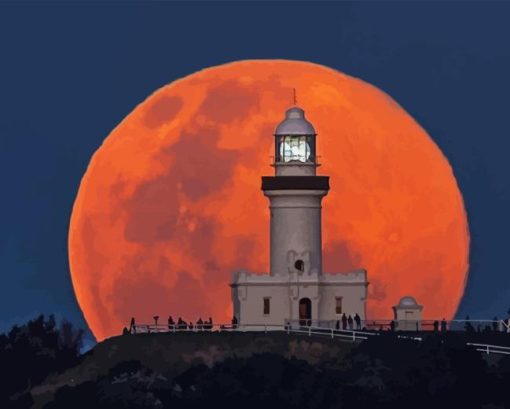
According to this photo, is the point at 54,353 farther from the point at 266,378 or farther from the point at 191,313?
the point at 266,378

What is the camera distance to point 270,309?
7018 inches

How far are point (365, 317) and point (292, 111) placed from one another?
11414 millimetres

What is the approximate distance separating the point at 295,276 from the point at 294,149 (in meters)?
6.87

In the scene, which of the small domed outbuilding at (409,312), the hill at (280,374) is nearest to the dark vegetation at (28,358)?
the hill at (280,374)

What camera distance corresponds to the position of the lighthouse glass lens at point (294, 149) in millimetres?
180000

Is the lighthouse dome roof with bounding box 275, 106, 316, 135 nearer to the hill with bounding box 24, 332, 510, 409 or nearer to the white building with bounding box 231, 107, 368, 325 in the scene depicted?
the white building with bounding box 231, 107, 368, 325

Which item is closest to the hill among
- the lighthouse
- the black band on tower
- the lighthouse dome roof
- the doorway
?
the doorway

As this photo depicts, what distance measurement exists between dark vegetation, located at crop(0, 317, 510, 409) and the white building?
5.61 metres

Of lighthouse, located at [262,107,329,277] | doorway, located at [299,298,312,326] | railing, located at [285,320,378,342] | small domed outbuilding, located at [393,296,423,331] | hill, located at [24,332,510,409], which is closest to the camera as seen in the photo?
hill, located at [24,332,510,409]

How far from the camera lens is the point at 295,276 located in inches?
7013

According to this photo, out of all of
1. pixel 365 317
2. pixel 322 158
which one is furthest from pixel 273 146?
pixel 365 317

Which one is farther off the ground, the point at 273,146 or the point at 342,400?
the point at 273,146

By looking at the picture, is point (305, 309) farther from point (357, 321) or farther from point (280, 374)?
point (280, 374)

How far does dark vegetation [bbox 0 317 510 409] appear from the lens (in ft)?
524
